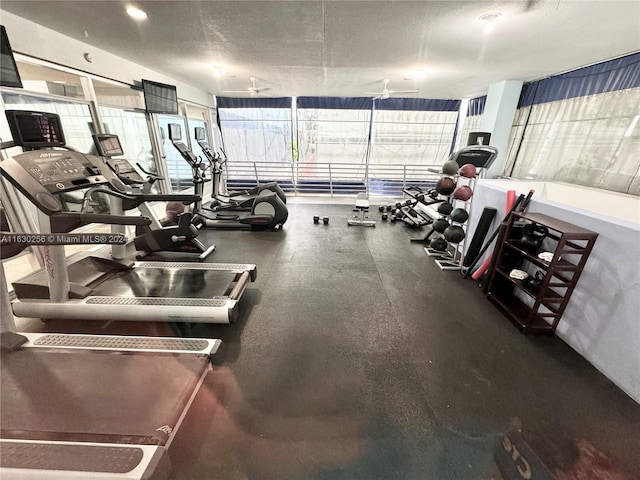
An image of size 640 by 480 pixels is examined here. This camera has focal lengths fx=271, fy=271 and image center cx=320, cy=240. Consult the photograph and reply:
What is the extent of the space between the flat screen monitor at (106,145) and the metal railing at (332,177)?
4476 mm

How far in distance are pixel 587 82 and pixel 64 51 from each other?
6656 millimetres

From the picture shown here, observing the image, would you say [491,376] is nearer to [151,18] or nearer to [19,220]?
[151,18]

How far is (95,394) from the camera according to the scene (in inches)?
55.4

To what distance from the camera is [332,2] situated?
2.15 meters

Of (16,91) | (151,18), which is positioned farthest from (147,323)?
(151,18)

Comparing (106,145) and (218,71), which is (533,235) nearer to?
(106,145)

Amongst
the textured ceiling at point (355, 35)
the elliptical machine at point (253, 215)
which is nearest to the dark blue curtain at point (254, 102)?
the textured ceiling at point (355, 35)

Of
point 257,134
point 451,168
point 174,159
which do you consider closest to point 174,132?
point 174,159

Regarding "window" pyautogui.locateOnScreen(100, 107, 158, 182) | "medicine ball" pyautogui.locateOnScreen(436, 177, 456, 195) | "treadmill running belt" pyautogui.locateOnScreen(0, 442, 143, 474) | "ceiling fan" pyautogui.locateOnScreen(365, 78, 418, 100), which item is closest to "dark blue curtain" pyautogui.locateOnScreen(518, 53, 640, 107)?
"ceiling fan" pyautogui.locateOnScreen(365, 78, 418, 100)

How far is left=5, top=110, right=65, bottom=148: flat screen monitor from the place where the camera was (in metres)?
1.83

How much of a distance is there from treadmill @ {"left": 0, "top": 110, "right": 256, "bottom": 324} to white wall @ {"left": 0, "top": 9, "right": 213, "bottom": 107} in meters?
1.42

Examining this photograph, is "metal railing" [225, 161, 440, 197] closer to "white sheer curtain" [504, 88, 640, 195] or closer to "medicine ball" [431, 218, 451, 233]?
"white sheer curtain" [504, 88, 640, 195]

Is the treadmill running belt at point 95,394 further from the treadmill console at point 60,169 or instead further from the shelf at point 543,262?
the shelf at point 543,262

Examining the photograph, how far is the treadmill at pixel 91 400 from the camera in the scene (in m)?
1.11
